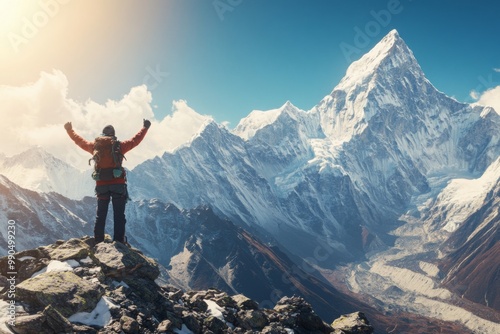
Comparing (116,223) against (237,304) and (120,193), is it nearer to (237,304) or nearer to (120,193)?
(120,193)

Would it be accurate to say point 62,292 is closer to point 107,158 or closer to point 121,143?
point 107,158

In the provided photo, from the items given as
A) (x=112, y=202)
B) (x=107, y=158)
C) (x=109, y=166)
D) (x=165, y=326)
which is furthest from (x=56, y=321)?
(x=107, y=158)

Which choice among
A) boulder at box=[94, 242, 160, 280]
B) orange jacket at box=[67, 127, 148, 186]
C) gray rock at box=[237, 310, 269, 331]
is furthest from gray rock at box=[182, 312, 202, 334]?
orange jacket at box=[67, 127, 148, 186]

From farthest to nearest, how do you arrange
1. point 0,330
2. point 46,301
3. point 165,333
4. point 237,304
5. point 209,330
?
point 237,304 < point 209,330 < point 165,333 < point 46,301 < point 0,330

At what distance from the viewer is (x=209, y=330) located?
24625mm

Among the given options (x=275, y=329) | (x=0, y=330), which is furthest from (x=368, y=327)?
(x=0, y=330)

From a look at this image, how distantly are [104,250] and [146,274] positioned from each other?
2.95m

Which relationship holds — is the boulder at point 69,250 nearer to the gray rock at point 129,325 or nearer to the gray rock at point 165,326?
the gray rock at point 129,325

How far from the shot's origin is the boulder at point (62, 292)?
18.7 metres

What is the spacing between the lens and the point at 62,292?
19.5 m

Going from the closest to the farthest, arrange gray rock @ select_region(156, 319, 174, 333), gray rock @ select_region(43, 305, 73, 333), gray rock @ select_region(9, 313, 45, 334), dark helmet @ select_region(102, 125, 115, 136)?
gray rock @ select_region(9, 313, 45, 334)
gray rock @ select_region(43, 305, 73, 333)
gray rock @ select_region(156, 319, 174, 333)
dark helmet @ select_region(102, 125, 115, 136)

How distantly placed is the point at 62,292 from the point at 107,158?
310 inches

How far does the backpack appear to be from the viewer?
24.1m

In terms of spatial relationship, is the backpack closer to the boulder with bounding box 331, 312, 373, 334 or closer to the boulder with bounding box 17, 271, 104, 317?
the boulder with bounding box 17, 271, 104, 317
